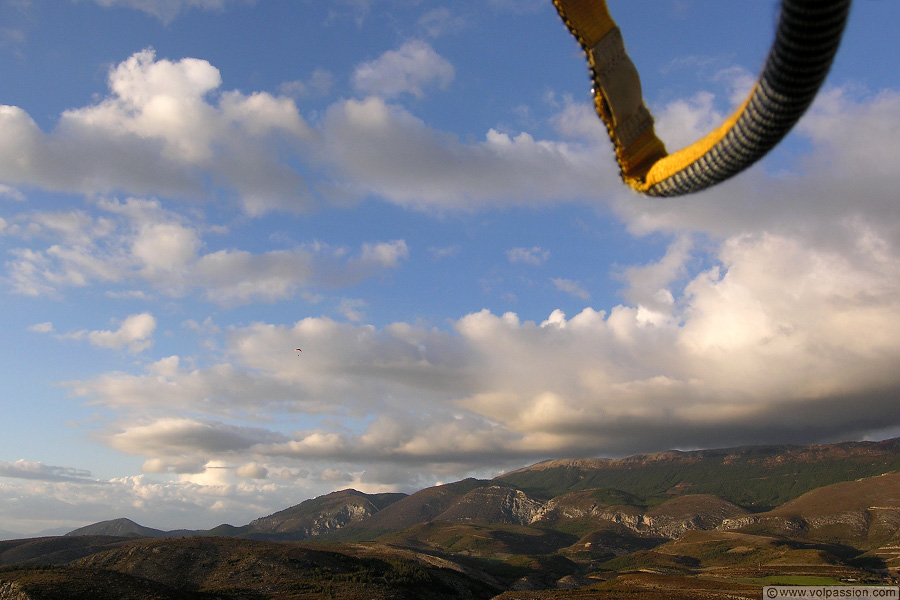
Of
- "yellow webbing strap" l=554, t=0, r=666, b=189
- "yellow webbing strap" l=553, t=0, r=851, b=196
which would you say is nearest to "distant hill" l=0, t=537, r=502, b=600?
"yellow webbing strap" l=554, t=0, r=666, b=189

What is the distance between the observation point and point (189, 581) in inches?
4365

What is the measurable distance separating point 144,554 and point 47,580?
162 ft

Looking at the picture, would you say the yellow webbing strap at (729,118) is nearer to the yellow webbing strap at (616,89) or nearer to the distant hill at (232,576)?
the yellow webbing strap at (616,89)

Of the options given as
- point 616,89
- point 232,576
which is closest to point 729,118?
point 616,89

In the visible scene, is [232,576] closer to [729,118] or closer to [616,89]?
[616,89]

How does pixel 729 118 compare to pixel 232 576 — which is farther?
pixel 232 576

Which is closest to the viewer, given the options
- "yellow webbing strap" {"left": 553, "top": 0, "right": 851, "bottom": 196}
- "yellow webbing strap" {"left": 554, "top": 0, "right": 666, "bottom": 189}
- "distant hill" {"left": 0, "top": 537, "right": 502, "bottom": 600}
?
"yellow webbing strap" {"left": 553, "top": 0, "right": 851, "bottom": 196}

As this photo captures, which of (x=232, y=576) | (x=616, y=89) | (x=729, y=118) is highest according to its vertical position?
(x=616, y=89)

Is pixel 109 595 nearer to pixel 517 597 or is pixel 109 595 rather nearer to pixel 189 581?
pixel 189 581

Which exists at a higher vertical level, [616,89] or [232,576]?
[616,89]

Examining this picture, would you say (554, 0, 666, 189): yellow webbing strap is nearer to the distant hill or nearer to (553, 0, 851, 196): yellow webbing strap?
(553, 0, 851, 196): yellow webbing strap

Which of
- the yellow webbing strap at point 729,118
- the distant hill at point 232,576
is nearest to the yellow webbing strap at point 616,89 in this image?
the yellow webbing strap at point 729,118

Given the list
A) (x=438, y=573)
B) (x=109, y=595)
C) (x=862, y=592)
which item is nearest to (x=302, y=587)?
(x=109, y=595)

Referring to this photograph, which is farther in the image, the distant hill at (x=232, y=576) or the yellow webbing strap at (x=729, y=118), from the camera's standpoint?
the distant hill at (x=232, y=576)
